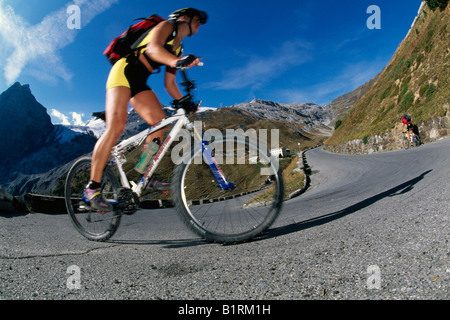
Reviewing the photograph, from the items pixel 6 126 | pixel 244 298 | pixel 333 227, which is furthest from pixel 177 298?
pixel 6 126

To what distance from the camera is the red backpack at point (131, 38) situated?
3.01 metres

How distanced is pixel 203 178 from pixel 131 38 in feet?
7.05

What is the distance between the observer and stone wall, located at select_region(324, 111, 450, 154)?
15098 mm

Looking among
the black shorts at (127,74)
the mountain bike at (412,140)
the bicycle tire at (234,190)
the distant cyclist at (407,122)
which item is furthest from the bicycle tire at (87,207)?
the mountain bike at (412,140)

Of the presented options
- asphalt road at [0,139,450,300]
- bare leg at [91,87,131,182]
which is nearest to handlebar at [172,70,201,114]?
bare leg at [91,87,131,182]

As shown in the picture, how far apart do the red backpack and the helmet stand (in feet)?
0.57

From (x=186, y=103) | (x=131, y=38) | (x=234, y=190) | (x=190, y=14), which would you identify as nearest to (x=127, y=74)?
(x=131, y=38)

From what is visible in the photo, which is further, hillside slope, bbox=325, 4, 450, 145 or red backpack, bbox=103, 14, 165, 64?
hillside slope, bbox=325, 4, 450, 145

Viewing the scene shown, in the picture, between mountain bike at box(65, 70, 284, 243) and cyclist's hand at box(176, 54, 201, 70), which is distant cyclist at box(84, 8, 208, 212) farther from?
cyclist's hand at box(176, 54, 201, 70)

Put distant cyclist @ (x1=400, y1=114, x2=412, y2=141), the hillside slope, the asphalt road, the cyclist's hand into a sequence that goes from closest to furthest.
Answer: the asphalt road → the cyclist's hand → distant cyclist @ (x1=400, y1=114, x2=412, y2=141) → the hillside slope

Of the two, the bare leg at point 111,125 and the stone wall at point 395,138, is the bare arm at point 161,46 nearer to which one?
the bare leg at point 111,125

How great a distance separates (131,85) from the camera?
10.3 ft
